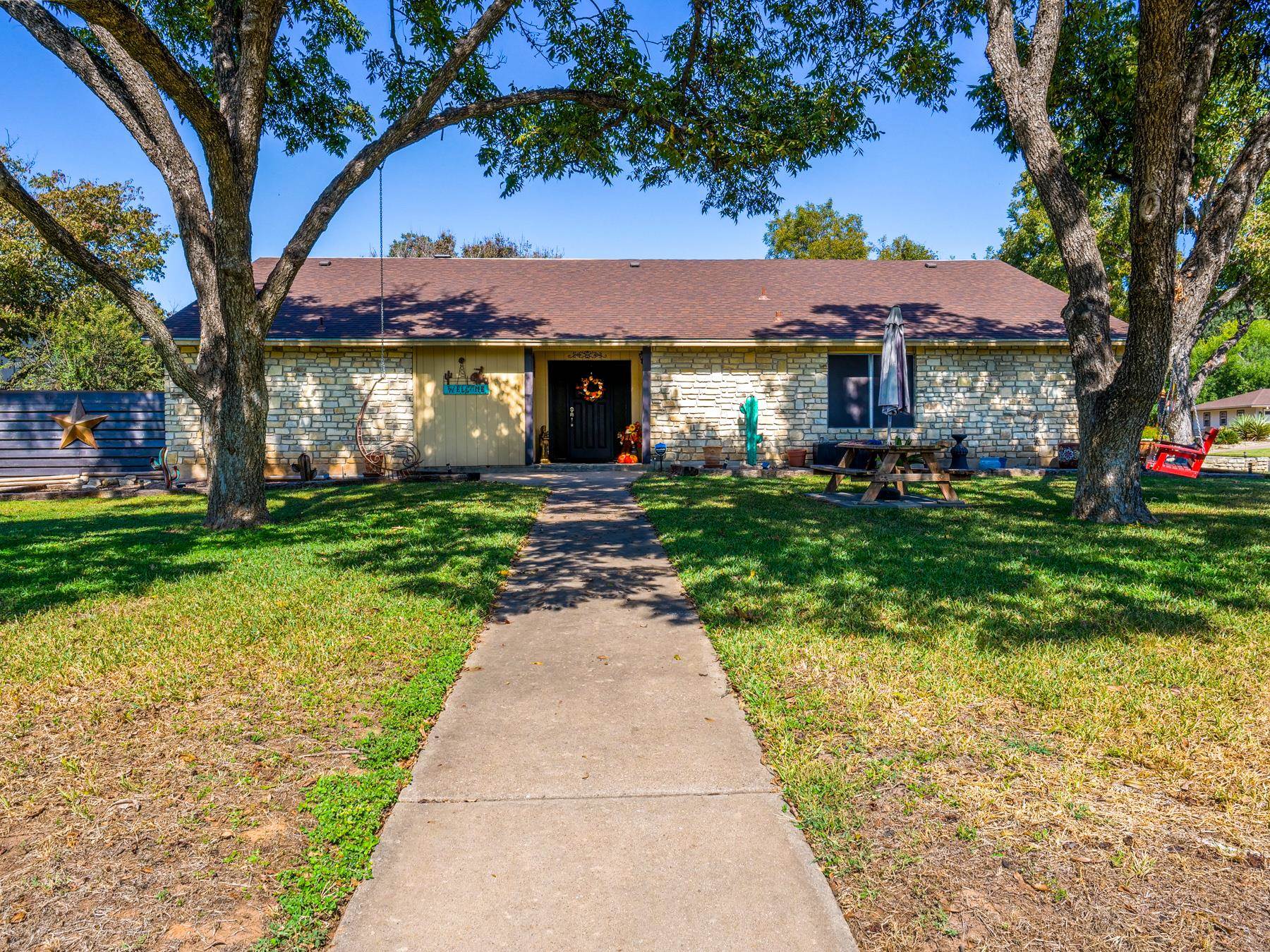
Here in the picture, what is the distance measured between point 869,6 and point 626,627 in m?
10.4

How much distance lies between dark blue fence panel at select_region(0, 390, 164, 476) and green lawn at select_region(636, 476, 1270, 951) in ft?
48.2

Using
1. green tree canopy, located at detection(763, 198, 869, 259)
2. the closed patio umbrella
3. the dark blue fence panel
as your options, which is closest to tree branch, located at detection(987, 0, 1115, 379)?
the closed patio umbrella

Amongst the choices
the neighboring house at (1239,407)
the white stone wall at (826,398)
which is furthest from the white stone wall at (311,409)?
the neighboring house at (1239,407)

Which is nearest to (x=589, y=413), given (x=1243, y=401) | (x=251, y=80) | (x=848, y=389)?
(x=848, y=389)

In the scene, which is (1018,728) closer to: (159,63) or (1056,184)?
(1056,184)

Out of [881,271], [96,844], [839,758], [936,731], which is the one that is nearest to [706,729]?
[839,758]

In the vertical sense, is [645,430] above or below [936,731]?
above

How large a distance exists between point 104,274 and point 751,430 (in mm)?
11269

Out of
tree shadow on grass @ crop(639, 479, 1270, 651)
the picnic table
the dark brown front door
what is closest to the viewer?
tree shadow on grass @ crop(639, 479, 1270, 651)

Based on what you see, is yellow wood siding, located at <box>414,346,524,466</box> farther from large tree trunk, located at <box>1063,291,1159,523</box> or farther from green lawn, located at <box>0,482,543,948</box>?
large tree trunk, located at <box>1063,291,1159,523</box>

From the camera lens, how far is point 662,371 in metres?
16.2

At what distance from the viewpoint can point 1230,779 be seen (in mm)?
2816

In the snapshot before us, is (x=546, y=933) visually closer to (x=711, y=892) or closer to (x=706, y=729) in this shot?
(x=711, y=892)

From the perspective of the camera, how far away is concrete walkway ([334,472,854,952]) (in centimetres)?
212
